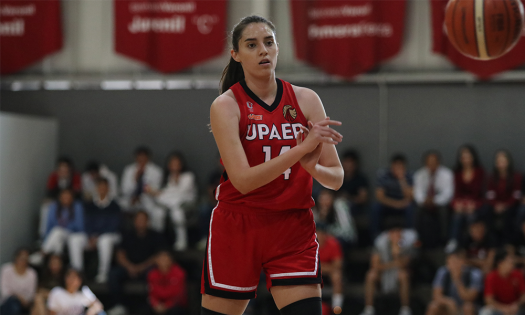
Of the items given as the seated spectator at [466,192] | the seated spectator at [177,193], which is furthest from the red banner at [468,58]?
the seated spectator at [177,193]

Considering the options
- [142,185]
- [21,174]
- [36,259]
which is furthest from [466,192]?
[21,174]

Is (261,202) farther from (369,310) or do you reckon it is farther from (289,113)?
(369,310)

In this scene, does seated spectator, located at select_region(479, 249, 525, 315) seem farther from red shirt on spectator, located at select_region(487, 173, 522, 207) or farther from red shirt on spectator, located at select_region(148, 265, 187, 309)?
red shirt on spectator, located at select_region(148, 265, 187, 309)

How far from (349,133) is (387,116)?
67 centimetres

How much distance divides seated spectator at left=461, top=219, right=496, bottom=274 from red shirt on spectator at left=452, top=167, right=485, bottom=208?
0.55 m

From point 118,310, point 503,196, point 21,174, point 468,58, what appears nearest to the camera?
point 503,196

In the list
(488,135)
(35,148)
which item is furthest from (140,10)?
(488,135)

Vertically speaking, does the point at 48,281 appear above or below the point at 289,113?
below

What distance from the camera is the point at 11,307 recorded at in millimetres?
8516

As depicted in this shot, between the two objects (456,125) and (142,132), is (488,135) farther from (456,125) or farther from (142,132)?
(142,132)

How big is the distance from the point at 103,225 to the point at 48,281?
1.42 metres

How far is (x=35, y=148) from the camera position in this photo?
1080cm

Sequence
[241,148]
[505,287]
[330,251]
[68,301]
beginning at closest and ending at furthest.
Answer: [241,148], [505,287], [68,301], [330,251]

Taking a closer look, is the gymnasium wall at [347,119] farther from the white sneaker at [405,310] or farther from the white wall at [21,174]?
the white sneaker at [405,310]
